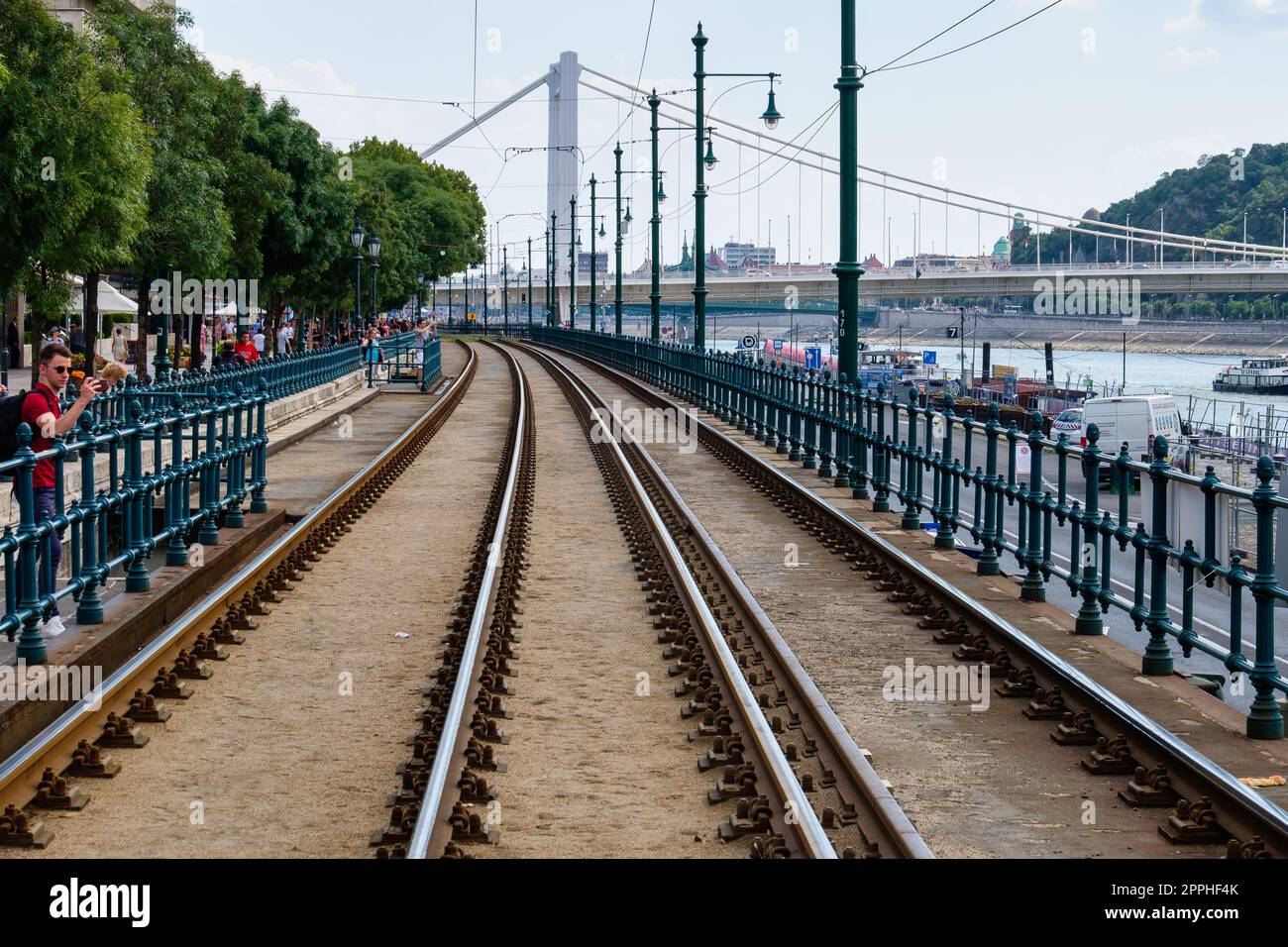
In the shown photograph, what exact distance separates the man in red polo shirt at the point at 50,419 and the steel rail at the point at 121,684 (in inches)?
24.3

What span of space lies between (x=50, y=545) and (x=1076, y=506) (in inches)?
248

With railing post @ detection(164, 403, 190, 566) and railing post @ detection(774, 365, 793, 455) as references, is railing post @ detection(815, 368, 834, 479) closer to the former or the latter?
railing post @ detection(774, 365, 793, 455)

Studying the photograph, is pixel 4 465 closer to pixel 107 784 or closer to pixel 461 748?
pixel 107 784

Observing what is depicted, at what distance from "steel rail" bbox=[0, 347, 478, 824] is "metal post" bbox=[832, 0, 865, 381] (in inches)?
289

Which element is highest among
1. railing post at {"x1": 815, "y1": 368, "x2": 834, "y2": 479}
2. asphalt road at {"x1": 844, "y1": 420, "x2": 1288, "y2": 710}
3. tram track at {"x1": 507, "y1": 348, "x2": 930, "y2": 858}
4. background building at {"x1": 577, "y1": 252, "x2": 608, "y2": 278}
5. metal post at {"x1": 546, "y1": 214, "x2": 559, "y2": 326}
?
background building at {"x1": 577, "y1": 252, "x2": 608, "y2": 278}

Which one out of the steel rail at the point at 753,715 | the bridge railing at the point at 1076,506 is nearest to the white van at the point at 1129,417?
the bridge railing at the point at 1076,506

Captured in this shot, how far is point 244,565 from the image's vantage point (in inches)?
538

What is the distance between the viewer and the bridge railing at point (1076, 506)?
327 inches

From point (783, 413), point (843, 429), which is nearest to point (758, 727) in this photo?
point (843, 429)

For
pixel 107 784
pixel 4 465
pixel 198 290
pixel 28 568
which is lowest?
pixel 107 784

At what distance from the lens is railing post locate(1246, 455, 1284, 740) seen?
8148 millimetres

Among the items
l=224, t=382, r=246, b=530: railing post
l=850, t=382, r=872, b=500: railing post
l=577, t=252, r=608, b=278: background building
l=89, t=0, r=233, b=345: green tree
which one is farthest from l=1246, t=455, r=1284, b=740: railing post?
l=577, t=252, r=608, b=278: background building
